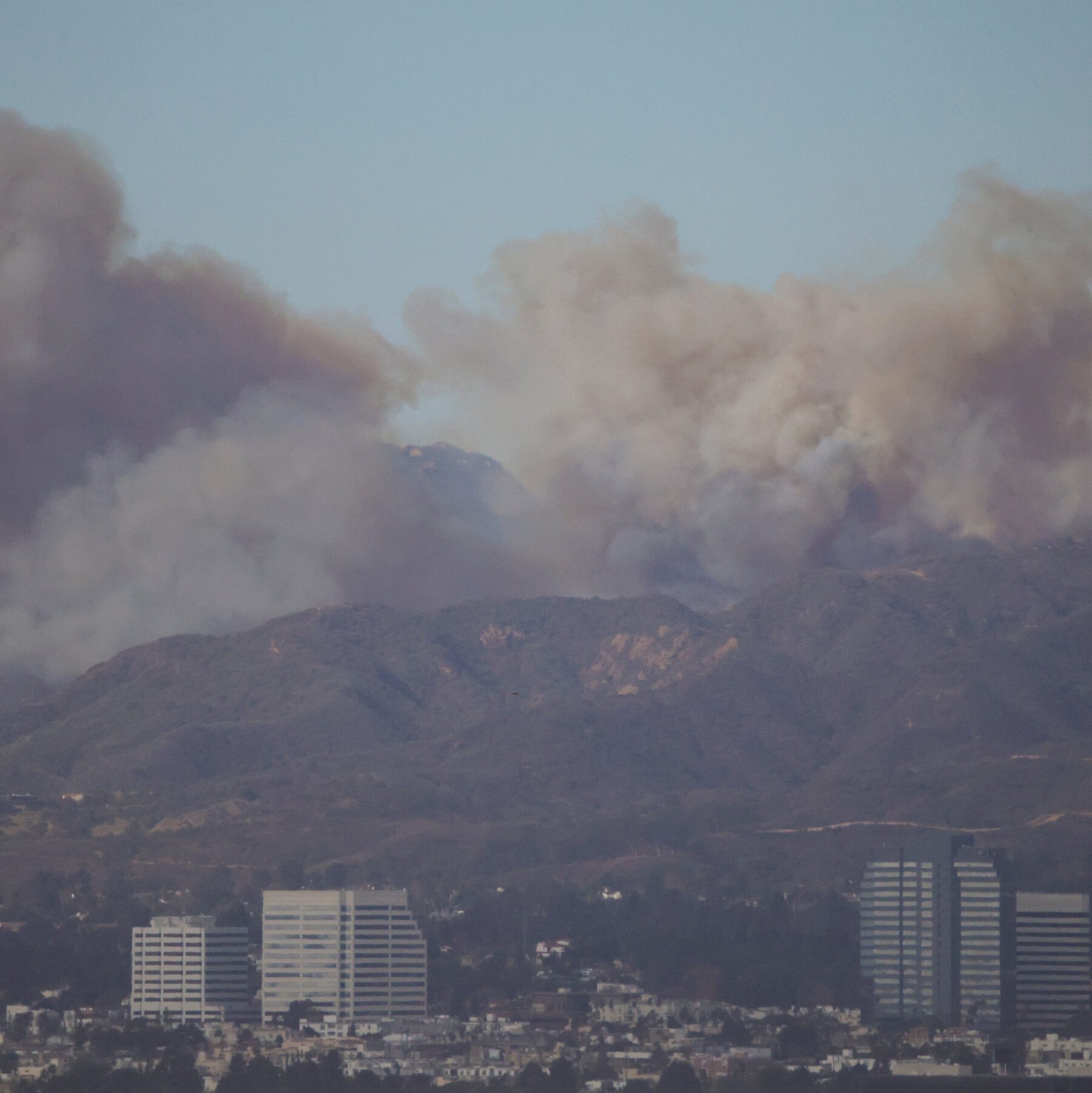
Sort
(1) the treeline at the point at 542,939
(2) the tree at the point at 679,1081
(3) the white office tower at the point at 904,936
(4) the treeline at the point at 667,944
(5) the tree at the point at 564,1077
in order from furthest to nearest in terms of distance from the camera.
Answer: (4) the treeline at the point at 667,944 < (1) the treeline at the point at 542,939 < (3) the white office tower at the point at 904,936 < (5) the tree at the point at 564,1077 < (2) the tree at the point at 679,1081

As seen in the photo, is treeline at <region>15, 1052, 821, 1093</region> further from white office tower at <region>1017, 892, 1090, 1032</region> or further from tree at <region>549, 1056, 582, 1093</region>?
white office tower at <region>1017, 892, 1090, 1032</region>

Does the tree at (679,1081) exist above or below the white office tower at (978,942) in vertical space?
below

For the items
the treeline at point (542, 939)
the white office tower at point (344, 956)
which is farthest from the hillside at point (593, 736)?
the white office tower at point (344, 956)

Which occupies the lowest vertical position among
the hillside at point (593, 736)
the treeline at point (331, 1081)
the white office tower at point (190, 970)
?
the treeline at point (331, 1081)

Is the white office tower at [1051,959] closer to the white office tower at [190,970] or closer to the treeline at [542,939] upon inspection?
the treeline at [542,939]

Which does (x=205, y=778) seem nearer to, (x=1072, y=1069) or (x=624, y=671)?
(x=624, y=671)

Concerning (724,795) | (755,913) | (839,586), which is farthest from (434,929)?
(839,586)

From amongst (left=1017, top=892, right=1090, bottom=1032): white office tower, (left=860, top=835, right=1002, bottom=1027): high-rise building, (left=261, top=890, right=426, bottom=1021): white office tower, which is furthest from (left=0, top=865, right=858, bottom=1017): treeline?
(left=1017, top=892, right=1090, bottom=1032): white office tower
